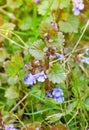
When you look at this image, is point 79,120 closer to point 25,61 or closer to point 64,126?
point 64,126

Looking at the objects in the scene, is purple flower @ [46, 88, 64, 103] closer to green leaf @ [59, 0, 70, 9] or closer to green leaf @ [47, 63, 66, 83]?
green leaf @ [47, 63, 66, 83]

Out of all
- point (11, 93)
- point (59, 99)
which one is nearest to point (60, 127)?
point (59, 99)

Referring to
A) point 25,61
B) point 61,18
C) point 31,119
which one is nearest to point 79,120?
point 31,119

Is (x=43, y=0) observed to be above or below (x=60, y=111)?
above

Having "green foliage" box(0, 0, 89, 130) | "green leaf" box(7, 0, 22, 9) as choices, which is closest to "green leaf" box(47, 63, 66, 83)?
"green foliage" box(0, 0, 89, 130)

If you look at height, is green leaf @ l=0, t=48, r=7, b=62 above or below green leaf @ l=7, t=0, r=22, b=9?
below

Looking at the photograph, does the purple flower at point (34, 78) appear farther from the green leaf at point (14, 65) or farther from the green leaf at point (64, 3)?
the green leaf at point (64, 3)
